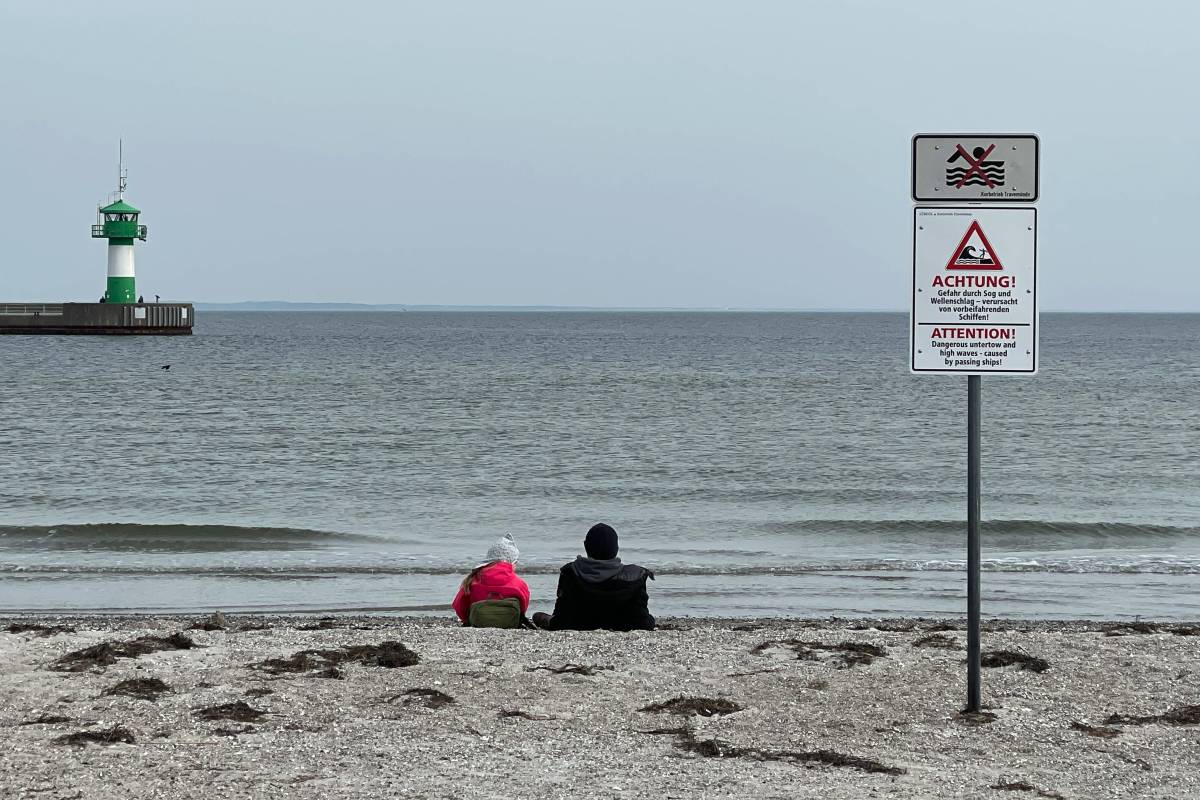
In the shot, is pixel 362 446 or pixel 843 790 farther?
pixel 362 446

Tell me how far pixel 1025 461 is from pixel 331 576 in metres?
19.8

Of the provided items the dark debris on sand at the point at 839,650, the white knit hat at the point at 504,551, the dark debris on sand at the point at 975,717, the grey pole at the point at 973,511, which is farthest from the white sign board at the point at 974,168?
the white knit hat at the point at 504,551

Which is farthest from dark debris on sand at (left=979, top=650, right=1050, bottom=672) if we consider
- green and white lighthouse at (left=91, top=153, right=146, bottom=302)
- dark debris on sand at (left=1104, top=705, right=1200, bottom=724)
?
green and white lighthouse at (left=91, top=153, right=146, bottom=302)

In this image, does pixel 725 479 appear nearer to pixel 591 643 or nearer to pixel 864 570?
pixel 864 570

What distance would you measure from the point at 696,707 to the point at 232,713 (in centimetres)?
A: 253

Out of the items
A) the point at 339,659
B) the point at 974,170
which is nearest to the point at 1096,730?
the point at 974,170

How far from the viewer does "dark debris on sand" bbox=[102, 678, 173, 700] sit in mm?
7641

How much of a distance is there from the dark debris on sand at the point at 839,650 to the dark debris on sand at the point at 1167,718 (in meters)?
1.85

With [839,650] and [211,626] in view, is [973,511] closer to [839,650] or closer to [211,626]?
[839,650]

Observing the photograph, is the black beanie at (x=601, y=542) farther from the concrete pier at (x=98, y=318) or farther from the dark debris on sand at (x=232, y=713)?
the concrete pier at (x=98, y=318)

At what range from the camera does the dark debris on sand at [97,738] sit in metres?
6.61

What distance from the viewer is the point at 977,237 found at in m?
6.89

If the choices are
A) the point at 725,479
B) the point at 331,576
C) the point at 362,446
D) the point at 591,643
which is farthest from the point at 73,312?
the point at 591,643

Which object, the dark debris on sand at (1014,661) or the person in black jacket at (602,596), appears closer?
the dark debris on sand at (1014,661)
